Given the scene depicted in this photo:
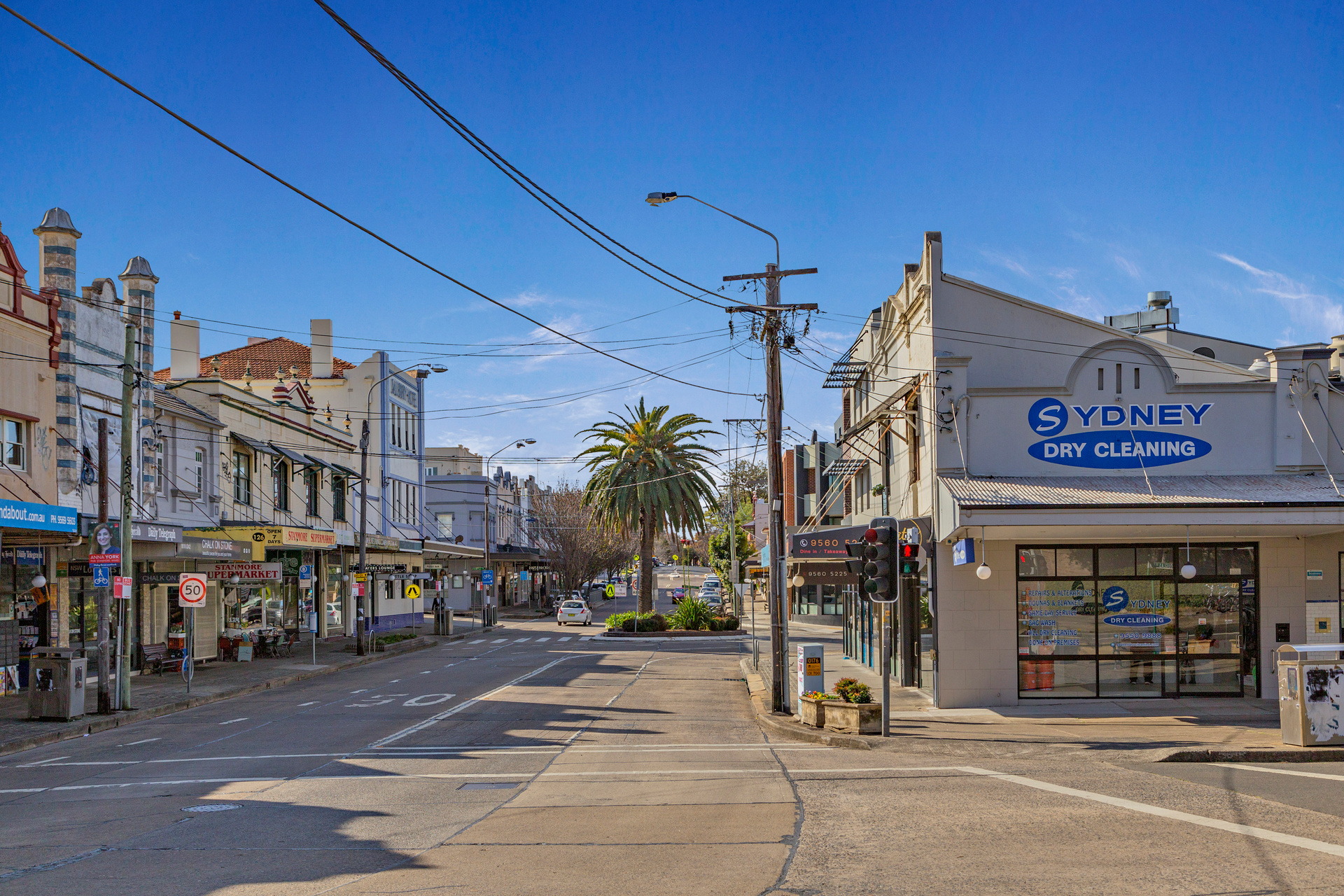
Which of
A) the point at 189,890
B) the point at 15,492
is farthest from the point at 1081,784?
the point at 15,492

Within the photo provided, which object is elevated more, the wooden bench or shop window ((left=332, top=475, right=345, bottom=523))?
shop window ((left=332, top=475, right=345, bottom=523))

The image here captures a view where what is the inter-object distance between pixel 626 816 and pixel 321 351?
159 ft

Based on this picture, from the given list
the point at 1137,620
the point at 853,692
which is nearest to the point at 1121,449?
the point at 1137,620

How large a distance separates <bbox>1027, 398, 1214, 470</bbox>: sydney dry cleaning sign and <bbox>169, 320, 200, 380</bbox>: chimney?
33.6 meters

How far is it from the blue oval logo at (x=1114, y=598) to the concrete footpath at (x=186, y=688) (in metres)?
18.6

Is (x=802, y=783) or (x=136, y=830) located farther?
(x=802, y=783)

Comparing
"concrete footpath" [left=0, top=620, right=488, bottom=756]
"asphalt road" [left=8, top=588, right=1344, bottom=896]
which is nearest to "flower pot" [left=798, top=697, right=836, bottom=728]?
"asphalt road" [left=8, top=588, right=1344, bottom=896]

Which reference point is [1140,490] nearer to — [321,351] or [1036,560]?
[1036,560]

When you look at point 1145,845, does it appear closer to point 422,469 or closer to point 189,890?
point 189,890

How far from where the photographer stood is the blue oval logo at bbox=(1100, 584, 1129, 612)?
20.3 m

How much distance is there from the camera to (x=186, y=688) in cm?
2634

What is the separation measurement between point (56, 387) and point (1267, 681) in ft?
90.3

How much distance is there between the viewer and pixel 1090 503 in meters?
18.1

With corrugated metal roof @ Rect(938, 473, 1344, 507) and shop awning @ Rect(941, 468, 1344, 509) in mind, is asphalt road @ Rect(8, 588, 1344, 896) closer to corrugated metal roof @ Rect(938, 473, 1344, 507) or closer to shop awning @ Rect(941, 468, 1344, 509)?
shop awning @ Rect(941, 468, 1344, 509)
